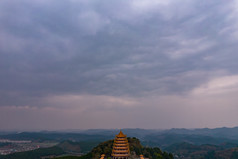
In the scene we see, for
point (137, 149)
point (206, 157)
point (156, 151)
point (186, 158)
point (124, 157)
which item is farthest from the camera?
point (186, 158)

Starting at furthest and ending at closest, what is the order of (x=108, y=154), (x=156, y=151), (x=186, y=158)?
1. (x=186, y=158)
2. (x=156, y=151)
3. (x=108, y=154)

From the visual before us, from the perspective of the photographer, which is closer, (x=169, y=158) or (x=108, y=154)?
(x=108, y=154)

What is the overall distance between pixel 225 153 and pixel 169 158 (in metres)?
124

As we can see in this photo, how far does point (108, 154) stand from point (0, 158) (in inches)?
5762

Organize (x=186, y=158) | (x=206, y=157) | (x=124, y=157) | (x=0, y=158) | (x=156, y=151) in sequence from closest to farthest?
(x=124, y=157), (x=156, y=151), (x=0, y=158), (x=206, y=157), (x=186, y=158)

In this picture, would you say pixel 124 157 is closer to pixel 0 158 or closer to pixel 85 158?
pixel 85 158

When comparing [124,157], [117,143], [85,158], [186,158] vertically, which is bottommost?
[186,158]

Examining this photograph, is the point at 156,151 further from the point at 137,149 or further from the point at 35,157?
the point at 35,157

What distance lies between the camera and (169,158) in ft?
274

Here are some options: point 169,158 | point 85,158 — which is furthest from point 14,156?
point 169,158

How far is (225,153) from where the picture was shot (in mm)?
175125

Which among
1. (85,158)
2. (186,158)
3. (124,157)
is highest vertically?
(124,157)

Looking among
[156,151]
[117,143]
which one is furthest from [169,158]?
[117,143]

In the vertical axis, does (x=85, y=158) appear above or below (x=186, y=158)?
above
